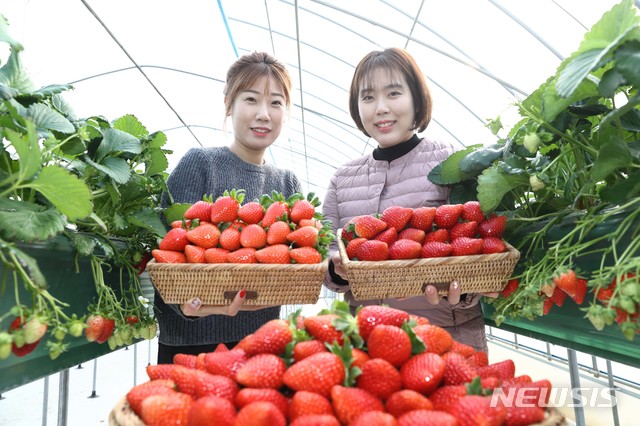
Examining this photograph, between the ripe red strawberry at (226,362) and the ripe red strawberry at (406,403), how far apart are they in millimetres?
314

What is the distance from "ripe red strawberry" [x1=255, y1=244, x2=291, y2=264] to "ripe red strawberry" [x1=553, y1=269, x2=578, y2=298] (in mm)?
732

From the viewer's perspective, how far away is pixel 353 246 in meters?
1.47

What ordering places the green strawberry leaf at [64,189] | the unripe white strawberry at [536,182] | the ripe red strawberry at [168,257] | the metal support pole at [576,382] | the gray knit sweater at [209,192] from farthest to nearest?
the gray knit sweater at [209,192] < the metal support pole at [576,382] < the ripe red strawberry at [168,257] < the unripe white strawberry at [536,182] < the green strawberry leaf at [64,189]

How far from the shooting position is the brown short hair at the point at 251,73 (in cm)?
187

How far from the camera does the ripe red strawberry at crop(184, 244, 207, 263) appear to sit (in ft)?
4.57

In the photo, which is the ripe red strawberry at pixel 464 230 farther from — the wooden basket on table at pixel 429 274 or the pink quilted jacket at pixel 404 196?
the pink quilted jacket at pixel 404 196

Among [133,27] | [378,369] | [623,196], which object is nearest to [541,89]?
[623,196]

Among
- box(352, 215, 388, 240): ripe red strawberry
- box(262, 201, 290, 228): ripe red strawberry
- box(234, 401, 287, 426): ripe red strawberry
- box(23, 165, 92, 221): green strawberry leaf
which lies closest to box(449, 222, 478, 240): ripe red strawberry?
box(352, 215, 388, 240): ripe red strawberry

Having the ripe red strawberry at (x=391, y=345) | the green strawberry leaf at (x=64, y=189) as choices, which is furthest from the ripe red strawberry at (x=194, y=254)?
the ripe red strawberry at (x=391, y=345)

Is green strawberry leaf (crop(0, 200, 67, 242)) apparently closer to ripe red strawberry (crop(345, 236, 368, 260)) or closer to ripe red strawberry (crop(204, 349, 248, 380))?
ripe red strawberry (crop(204, 349, 248, 380))

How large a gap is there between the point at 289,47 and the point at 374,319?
317 inches

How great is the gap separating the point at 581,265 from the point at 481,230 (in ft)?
0.99

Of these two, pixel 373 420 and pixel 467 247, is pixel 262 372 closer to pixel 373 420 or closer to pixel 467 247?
pixel 373 420

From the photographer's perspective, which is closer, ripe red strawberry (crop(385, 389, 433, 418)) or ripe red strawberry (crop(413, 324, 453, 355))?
ripe red strawberry (crop(385, 389, 433, 418))
